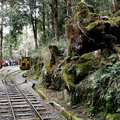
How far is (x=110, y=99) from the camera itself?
573 cm

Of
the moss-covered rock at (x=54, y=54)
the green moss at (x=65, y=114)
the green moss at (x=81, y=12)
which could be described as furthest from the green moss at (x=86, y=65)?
the moss-covered rock at (x=54, y=54)

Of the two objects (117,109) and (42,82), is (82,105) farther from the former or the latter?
(42,82)

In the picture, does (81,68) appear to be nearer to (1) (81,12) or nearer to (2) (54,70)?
(1) (81,12)

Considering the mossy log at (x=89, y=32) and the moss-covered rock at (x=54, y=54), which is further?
the moss-covered rock at (x=54, y=54)

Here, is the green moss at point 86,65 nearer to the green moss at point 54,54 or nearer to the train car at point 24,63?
the green moss at point 54,54

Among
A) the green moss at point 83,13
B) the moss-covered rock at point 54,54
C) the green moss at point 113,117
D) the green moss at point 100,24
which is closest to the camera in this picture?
the green moss at point 113,117

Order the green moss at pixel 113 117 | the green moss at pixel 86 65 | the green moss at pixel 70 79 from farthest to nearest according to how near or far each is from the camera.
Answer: the green moss at pixel 70 79, the green moss at pixel 86 65, the green moss at pixel 113 117

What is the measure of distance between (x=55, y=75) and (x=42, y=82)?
3.12m

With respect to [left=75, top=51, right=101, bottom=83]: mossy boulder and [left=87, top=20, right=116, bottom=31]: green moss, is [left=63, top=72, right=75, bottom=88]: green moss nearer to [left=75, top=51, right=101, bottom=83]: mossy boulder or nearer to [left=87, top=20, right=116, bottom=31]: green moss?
[left=75, top=51, right=101, bottom=83]: mossy boulder

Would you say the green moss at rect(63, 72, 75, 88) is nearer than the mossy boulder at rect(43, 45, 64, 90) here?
Yes

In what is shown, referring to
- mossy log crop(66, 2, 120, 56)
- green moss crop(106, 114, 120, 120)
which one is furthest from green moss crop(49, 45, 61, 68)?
green moss crop(106, 114, 120, 120)

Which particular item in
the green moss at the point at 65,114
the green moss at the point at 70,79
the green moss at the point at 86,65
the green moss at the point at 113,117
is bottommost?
the green moss at the point at 65,114

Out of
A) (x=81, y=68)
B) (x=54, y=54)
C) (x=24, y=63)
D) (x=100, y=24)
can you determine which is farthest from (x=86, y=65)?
(x=24, y=63)

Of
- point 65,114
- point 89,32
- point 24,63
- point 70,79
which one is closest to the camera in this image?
point 65,114
